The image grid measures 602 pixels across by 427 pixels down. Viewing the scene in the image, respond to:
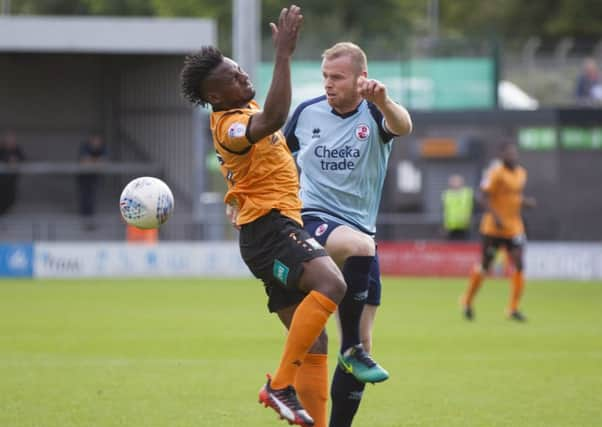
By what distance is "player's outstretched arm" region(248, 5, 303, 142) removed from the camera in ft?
22.1

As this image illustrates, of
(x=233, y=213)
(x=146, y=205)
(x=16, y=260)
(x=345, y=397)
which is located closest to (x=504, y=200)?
(x=345, y=397)

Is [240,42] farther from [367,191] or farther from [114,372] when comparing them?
[367,191]

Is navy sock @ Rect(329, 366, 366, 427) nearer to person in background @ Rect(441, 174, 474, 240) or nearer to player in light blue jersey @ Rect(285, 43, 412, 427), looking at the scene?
player in light blue jersey @ Rect(285, 43, 412, 427)

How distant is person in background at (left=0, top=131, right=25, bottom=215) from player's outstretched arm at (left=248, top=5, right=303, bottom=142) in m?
25.3

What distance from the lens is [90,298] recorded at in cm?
2134

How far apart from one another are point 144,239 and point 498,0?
4009cm

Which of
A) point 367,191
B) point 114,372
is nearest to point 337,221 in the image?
point 367,191

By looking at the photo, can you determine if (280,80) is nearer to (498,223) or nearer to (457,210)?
(498,223)

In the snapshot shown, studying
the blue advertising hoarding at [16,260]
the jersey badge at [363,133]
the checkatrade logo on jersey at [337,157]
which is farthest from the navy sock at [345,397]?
the blue advertising hoarding at [16,260]

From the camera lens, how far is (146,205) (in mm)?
7535

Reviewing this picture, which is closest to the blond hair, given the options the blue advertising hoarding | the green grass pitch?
the green grass pitch

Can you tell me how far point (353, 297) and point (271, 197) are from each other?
2.72 feet

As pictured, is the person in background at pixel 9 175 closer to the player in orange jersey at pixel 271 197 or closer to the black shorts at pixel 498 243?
the black shorts at pixel 498 243

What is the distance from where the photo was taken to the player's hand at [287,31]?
6.72m
